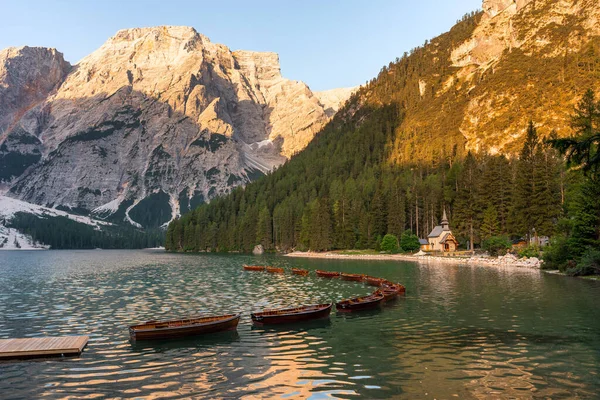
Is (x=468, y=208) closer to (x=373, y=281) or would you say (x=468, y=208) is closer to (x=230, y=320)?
(x=373, y=281)

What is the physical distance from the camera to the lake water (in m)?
22.2

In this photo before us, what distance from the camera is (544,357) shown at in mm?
27203

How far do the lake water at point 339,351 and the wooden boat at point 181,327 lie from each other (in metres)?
0.83

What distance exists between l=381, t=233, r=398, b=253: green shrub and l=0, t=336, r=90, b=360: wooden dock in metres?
126

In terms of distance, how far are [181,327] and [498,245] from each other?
98286 mm

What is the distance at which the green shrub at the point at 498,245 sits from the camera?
112938mm

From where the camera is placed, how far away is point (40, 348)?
96.7 ft

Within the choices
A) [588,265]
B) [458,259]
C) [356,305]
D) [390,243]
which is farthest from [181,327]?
[390,243]

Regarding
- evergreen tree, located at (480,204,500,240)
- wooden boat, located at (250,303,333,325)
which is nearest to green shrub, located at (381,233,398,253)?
evergreen tree, located at (480,204,500,240)

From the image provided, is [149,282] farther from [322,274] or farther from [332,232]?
[332,232]

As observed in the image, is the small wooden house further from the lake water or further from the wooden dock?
the wooden dock

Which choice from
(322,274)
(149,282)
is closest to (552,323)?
(322,274)

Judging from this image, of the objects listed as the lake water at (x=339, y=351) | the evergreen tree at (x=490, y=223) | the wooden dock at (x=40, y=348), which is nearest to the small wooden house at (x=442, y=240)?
the evergreen tree at (x=490, y=223)

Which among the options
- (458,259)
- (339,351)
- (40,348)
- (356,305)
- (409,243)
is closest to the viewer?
(40,348)
